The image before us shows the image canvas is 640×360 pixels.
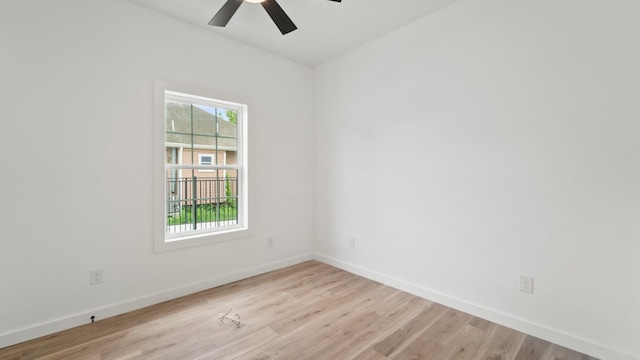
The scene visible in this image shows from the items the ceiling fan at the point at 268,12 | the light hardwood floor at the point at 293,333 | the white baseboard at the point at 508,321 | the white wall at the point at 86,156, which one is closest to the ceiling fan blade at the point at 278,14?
the ceiling fan at the point at 268,12

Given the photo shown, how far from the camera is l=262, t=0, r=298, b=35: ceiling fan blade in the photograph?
6.90ft

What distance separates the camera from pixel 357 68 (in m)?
3.40

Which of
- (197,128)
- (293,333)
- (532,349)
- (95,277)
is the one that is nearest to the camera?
(532,349)

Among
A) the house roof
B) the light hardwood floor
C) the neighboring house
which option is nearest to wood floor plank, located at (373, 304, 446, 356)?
the light hardwood floor

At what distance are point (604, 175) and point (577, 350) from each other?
122cm

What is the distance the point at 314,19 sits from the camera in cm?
275

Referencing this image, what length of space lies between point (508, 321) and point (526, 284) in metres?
0.34

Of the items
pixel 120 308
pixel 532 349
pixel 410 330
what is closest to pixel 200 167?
pixel 120 308

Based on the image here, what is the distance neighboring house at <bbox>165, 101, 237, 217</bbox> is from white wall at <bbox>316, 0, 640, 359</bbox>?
158 centimetres

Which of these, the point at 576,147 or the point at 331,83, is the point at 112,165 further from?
the point at 576,147

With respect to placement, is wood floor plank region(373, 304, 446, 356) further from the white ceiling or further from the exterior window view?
the white ceiling

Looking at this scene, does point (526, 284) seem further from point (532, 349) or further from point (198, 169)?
point (198, 169)

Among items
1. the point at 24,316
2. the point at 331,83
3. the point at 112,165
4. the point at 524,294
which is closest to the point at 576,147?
the point at 524,294

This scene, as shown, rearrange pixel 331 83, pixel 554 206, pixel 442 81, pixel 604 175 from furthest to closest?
pixel 331 83 < pixel 442 81 < pixel 554 206 < pixel 604 175
